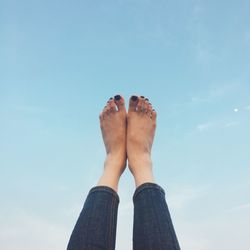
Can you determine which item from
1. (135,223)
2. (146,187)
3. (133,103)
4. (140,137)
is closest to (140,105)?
(133,103)

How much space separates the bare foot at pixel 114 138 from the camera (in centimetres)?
160

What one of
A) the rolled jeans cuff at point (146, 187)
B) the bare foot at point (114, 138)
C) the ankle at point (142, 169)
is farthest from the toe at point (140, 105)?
the rolled jeans cuff at point (146, 187)

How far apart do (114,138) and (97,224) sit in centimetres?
108

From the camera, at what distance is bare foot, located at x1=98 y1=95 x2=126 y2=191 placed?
1.60 meters

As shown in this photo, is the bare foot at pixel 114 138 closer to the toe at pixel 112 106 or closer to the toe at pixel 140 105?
the toe at pixel 112 106

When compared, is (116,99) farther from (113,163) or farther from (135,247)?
(135,247)

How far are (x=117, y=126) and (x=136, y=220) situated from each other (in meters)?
1.19

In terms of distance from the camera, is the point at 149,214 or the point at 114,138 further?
the point at 114,138

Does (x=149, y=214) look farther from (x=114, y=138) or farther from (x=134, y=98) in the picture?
(x=134, y=98)

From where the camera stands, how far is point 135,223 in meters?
1.24

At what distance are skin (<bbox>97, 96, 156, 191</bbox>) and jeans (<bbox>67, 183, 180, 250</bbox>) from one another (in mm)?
143

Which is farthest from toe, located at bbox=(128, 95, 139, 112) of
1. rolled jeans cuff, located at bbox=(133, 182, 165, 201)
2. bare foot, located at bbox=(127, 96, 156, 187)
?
rolled jeans cuff, located at bbox=(133, 182, 165, 201)

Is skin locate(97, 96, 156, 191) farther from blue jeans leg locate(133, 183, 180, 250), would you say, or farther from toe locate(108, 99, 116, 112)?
blue jeans leg locate(133, 183, 180, 250)

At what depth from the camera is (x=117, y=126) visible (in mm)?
2379
